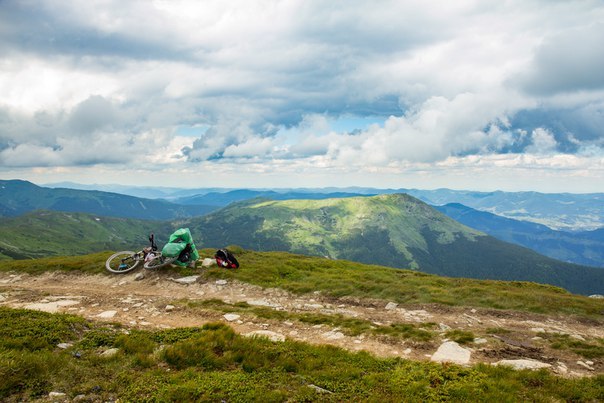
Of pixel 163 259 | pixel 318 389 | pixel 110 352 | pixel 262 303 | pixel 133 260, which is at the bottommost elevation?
pixel 262 303

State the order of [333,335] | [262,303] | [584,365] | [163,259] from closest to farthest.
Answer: [584,365], [333,335], [262,303], [163,259]

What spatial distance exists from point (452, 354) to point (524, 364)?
2493mm

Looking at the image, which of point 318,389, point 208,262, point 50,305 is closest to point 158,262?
point 208,262

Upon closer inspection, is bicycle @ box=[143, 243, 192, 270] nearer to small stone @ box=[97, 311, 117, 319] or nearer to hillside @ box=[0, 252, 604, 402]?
hillside @ box=[0, 252, 604, 402]

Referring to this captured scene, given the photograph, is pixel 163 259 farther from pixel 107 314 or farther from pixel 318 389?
pixel 318 389

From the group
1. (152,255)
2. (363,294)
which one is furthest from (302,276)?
(152,255)

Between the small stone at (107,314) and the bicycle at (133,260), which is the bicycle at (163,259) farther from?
the small stone at (107,314)

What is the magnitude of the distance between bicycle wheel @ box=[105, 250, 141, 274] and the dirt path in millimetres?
1136

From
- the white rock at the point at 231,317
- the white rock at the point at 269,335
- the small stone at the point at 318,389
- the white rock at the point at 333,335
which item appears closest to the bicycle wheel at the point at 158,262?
the white rock at the point at 231,317

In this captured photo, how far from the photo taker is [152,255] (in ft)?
87.8

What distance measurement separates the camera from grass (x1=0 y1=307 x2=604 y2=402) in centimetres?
841

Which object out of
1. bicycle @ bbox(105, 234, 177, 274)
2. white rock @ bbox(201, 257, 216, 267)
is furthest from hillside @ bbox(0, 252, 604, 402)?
white rock @ bbox(201, 257, 216, 267)

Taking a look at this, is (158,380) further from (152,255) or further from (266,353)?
(152,255)

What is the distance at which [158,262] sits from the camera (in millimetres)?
26328
